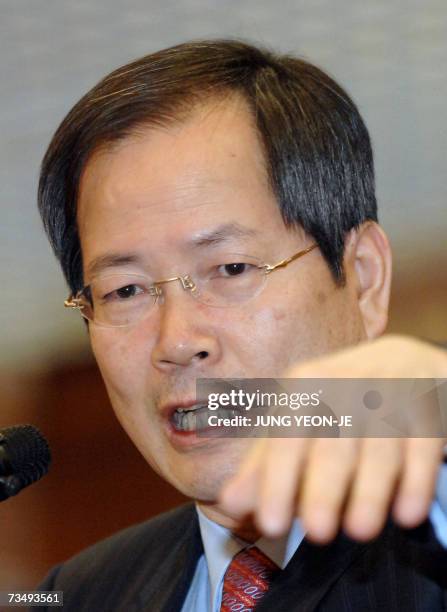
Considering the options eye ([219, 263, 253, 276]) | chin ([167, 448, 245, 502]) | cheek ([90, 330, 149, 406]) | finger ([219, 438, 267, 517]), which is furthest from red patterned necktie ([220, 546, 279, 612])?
finger ([219, 438, 267, 517])

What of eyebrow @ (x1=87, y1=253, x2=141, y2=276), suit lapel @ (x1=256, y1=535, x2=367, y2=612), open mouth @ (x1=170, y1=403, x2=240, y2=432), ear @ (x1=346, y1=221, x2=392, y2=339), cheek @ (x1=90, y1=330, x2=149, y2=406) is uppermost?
eyebrow @ (x1=87, y1=253, x2=141, y2=276)

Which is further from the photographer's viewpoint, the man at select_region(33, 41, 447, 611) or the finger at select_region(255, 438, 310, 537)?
the man at select_region(33, 41, 447, 611)

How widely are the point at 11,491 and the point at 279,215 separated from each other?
0.58 metres

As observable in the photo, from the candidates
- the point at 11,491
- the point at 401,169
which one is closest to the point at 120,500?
the point at 401,169

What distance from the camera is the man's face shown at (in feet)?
4.56

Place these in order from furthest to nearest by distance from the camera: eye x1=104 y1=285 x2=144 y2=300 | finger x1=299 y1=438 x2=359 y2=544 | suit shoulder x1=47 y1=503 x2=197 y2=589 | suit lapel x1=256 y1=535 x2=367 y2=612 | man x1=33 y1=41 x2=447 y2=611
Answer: suit shoulder x1=47 y1=503 x2=197 y2=589 → eye x1=104 y1=285 x2=144 y2=300 → man x1=33 y1=41 x2=447 y2=611 → suit lapel x1=256 y1=535 x2=367 y2=612 → finger x1=299 y1=438 x2=359 y2=544

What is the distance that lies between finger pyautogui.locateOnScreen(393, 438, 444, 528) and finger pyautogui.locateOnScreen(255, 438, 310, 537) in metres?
0.08

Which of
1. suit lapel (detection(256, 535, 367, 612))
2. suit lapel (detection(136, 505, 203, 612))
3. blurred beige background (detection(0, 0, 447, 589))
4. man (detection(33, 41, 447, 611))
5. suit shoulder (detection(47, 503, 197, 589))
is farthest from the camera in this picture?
blurred beige background (detection(0, 0, 447, 589))

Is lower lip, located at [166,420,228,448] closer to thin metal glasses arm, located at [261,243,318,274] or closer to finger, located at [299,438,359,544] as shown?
thin metal glasses arm, located at [261,243,318,274]

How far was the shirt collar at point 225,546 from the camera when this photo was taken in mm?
1377

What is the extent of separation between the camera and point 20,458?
3.80ft

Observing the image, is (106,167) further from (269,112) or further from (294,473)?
(294,473)

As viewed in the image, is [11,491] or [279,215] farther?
[279,215]

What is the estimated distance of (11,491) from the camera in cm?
113
